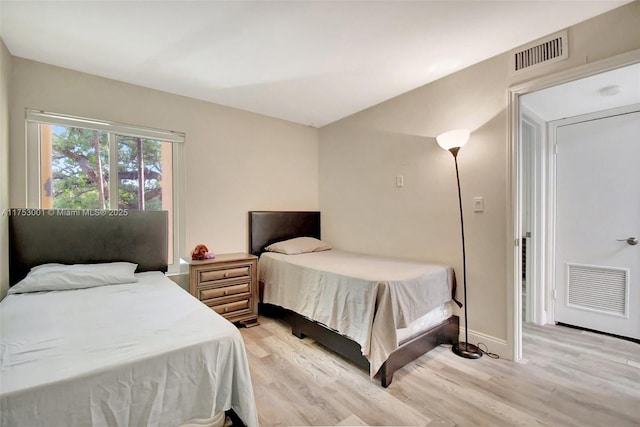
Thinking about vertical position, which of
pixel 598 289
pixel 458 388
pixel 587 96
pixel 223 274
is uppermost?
pixel 587 96

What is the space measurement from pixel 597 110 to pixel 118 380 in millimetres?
4216

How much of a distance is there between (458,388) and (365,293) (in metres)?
0.85

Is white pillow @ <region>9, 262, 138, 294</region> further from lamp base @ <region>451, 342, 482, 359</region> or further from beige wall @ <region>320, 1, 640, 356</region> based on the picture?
lamp base @ <region>451, 342, 482, 359</region>

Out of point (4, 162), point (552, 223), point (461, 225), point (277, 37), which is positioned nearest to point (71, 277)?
point (4, 162)

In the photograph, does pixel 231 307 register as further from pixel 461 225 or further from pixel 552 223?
pixel 552 223

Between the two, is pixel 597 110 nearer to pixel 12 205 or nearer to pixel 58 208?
pixel 58 208

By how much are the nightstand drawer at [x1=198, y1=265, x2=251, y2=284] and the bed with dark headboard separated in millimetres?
518

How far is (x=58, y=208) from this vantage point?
2.43 metres

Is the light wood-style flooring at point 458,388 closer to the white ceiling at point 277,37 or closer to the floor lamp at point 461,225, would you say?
the floor lamp at point 461,225

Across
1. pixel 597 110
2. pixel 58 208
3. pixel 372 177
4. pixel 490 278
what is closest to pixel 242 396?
pixel 490 278

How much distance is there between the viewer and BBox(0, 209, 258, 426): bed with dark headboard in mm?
A: 940

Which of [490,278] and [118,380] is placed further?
[490,278]

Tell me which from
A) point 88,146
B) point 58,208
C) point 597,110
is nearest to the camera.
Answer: point 58,208

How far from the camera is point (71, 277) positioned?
2.06 metres
